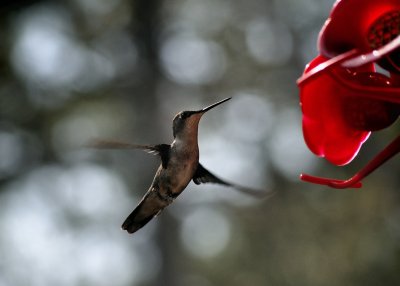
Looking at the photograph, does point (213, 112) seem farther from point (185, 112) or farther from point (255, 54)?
point (185, 112)

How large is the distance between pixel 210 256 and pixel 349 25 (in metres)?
10.3

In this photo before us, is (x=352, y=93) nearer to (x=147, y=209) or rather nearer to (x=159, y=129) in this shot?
(x=147, y=209)

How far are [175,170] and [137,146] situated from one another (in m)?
0.30

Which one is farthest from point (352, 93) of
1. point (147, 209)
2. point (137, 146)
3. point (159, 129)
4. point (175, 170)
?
point (159, 129)

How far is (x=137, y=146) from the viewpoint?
2160mm

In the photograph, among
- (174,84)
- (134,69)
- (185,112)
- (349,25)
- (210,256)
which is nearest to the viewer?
(349,25)

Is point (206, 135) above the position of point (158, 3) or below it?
below

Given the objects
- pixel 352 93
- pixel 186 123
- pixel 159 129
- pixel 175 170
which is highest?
pixel 352 93

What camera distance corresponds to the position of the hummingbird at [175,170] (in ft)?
7.85

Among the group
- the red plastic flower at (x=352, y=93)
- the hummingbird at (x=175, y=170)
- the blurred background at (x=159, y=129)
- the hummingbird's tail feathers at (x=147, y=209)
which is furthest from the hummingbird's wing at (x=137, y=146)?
the blurred background at (x=159, y=129)

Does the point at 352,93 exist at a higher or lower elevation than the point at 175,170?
higher

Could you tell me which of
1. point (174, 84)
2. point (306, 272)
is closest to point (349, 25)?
point (174, 84)

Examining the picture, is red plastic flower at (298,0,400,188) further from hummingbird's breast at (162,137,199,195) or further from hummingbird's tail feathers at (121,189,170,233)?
hummingbird's tail feathers at (121,189,170,233)

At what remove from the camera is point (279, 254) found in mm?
10883
